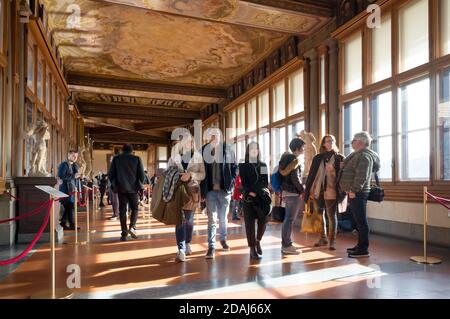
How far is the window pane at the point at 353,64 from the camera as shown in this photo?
7.60 meters

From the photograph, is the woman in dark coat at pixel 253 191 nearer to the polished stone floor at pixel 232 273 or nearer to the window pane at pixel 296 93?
the polished stone floor at pixel 232 273

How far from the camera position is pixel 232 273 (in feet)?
12.8

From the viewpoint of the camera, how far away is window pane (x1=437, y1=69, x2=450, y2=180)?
5.51m

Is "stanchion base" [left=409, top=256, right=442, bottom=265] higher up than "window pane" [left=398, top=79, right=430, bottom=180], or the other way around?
"window pane" [left=398, top=79, right=430, bottom=180]

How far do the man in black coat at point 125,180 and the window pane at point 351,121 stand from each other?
444cm

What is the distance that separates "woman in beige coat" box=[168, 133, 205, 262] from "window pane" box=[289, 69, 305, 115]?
588cm

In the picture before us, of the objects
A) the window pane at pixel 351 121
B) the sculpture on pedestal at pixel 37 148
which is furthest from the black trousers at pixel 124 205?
the window pane at pixel 351 121

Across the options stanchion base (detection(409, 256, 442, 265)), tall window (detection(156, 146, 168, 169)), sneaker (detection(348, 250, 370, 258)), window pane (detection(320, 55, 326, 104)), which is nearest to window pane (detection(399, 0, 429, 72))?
window pane (detection(320, 55, 326, 104))

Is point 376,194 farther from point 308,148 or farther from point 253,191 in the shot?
point 308,148

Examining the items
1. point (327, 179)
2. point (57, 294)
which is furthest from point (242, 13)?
point (57, 294)

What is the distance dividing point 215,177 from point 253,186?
0.54 m

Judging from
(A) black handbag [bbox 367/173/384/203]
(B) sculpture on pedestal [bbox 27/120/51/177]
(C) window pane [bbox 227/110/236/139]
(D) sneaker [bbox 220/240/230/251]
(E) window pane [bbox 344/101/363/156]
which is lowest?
(D) sneaker [bbox 220/240/230/251]

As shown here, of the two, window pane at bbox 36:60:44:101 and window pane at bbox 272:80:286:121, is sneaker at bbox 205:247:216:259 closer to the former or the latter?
window pane at bbox 36:60:44:101
